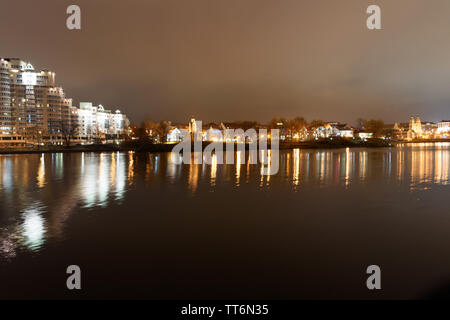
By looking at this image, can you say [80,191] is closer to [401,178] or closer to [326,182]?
[326,182]

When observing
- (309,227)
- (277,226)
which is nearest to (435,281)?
(309,227)

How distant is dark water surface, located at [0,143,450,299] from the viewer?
702 cm

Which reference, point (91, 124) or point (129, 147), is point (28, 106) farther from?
point (129, 147)

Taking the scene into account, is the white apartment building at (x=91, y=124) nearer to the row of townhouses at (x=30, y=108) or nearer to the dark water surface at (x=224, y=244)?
the row of townhouses at (x=30, y=108)

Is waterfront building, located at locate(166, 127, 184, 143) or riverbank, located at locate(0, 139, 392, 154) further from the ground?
waterfront building, located at locate(166, 127, 184, 143)

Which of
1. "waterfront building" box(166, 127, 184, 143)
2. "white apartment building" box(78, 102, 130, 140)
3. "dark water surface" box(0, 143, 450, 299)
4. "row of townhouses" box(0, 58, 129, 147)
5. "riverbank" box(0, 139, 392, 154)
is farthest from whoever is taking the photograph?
"white apartment building" box(78, 102, 130, 140)

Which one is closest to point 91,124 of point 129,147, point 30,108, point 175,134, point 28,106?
point 30,108

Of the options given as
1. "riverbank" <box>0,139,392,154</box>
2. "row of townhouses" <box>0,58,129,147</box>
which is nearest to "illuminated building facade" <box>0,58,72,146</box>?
"row of townhouses" <box>0,58,129,147</box>

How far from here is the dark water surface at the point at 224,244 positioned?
276 inches

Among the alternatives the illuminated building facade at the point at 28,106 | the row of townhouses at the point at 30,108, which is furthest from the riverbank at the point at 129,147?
the illuminated building facade at the point at 28,106

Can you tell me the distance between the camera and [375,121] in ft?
491

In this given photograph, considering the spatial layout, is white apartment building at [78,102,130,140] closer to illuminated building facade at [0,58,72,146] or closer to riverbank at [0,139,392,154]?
illuminated building facade at [0,58,72,146]

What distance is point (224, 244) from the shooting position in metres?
9.60

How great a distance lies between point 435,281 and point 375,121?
524ft
